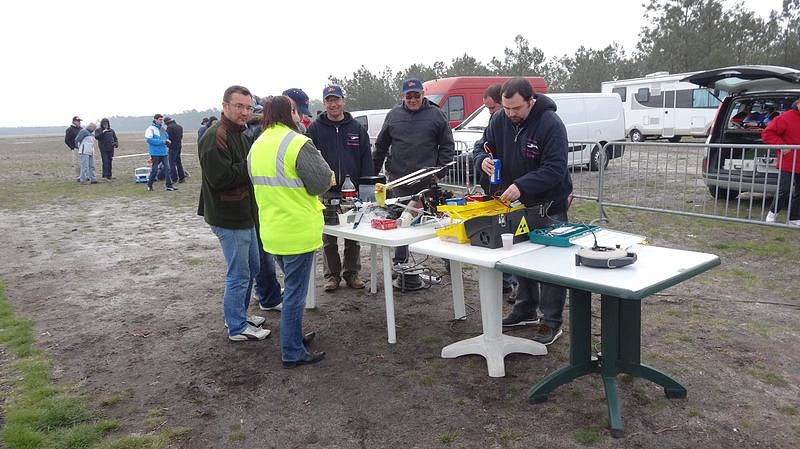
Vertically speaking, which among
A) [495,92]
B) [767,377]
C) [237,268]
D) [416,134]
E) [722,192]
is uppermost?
[495,92]

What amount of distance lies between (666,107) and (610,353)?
19.6 metres

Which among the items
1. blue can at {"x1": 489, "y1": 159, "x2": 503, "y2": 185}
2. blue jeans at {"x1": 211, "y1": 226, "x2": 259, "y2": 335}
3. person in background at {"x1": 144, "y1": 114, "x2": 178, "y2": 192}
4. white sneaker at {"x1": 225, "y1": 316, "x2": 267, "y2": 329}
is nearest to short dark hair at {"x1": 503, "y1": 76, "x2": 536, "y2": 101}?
blue can at {"x1": 489, "y1": 159, "x2": 503, "y2": 185}

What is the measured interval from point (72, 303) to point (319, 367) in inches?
113

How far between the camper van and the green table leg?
1812 centimetres

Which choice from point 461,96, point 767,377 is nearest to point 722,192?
point 767,377

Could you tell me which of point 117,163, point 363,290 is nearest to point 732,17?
point 117,163

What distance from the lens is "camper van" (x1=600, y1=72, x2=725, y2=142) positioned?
19344 mm

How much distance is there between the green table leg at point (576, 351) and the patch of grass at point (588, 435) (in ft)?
1.05

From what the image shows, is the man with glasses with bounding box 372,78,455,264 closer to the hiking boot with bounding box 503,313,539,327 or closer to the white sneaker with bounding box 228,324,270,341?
the hiking boot with bounding box 503,313,539,327

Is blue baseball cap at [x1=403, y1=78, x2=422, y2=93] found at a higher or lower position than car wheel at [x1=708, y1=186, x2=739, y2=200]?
higher

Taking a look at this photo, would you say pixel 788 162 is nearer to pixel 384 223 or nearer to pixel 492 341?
pixel 492 341

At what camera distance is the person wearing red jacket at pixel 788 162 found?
6223 mm

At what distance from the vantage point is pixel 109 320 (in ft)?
15.8

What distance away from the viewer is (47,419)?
3.20m
